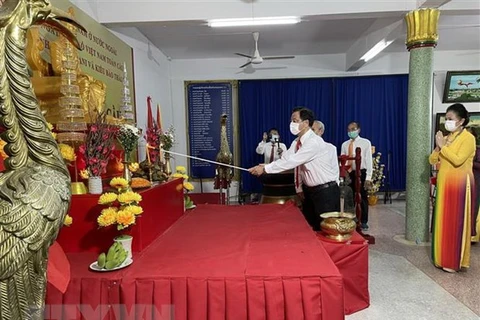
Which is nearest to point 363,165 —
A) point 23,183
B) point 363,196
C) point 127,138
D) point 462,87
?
point 363,196

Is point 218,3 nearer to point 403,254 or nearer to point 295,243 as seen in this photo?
point 295,243

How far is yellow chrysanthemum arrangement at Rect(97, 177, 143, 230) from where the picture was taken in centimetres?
151

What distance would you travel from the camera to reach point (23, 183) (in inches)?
29.8

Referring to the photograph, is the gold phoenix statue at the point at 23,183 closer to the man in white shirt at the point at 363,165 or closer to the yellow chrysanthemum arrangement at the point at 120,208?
the yellow chrysanthemum arrangement at the point at 120,208

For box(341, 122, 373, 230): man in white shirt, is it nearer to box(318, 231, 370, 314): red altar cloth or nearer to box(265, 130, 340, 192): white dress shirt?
box(265, 130, 340, 192): white dress shirt

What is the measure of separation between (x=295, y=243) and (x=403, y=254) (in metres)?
1.94

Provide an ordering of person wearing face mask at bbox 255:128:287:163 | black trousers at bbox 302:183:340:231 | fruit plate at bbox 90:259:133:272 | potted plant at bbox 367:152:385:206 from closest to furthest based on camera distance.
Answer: fruit plate at bbox 90:259:133:272 → black trousers at bbox 302:183:340:231 → person wearing face mask at bbox 255:128:287:163 → potted plant at bbox 367:152:385:206

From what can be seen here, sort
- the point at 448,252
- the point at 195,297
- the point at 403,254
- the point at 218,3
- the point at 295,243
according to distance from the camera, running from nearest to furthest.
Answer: the point at 195,297 → the point at 295,243 → the point at 448,252 → the point at 403,254 → the point at 218,3

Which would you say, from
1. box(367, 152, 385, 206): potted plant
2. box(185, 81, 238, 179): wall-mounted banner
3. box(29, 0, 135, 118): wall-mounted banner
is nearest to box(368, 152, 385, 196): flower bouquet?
box(367, 152, 385, 206): potted plant

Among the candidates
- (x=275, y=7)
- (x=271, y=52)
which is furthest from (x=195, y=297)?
(x=271, y=52)

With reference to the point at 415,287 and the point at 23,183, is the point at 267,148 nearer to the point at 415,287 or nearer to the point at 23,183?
the point at 415,287

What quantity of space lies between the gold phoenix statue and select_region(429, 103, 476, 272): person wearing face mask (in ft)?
9.36

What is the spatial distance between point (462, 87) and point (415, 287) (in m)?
5.02

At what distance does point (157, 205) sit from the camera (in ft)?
6.63
